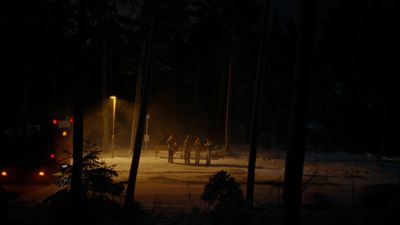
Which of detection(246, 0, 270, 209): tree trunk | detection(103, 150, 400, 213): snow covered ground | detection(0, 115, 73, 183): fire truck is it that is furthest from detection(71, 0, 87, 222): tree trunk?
detection(0, 115, 73, 183): fire truck

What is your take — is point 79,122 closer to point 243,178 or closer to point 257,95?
point 257,95

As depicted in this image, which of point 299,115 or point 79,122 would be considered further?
point 79,122

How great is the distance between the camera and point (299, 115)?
8.39 m

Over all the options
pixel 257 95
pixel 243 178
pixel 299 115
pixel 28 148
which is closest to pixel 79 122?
pixel 257 95

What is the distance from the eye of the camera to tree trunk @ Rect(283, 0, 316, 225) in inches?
328

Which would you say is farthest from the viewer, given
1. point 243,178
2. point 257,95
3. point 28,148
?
point 243,178

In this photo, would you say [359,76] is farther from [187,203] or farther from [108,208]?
[108,208]

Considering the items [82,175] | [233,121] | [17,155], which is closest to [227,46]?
[233,121]

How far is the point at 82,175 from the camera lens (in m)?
11.8

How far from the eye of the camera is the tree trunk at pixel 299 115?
8328 millimetres

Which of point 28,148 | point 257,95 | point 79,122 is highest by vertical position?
point 257,95

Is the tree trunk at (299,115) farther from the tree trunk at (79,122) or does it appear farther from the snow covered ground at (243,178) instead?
the tree trunk at (79,122)

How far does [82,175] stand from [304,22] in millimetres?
7082

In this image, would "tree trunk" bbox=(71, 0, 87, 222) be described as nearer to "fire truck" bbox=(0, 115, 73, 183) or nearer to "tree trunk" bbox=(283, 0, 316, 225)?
"tree trunk" bbox=(283, 0, 316, 225)
